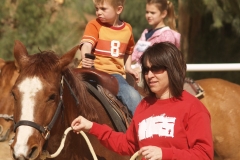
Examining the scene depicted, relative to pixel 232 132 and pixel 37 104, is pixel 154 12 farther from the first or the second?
pixel 37 104

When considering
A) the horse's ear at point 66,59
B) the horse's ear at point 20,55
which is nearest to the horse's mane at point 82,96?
the horse's ear at point 66,59

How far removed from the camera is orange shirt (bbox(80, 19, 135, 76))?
5016 millimetres

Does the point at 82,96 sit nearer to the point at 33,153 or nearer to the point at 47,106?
the point at 47,106

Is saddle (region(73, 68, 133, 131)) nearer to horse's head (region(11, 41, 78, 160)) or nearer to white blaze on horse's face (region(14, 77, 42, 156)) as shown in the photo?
horse's head (region(11, 41, 78, 160))

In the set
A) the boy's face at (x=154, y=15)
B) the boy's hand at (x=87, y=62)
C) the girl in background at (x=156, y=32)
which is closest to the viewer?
the boy's hand at (x=87, y=62)

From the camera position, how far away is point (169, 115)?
337 centimetres

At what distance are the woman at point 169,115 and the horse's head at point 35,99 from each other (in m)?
0.56

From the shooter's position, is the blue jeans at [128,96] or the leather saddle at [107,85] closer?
the leather saddle at [107,85]

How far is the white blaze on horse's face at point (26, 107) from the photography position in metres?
3.41

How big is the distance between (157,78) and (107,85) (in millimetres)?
1402

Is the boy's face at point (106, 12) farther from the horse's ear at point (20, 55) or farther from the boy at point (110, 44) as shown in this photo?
the horse's ear at point (20, 55)

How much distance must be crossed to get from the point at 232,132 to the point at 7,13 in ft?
16.6

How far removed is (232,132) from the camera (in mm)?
6781

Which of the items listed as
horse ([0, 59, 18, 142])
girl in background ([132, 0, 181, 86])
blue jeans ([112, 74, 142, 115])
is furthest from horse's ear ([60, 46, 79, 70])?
horse ([0, 59, 18, 142])
